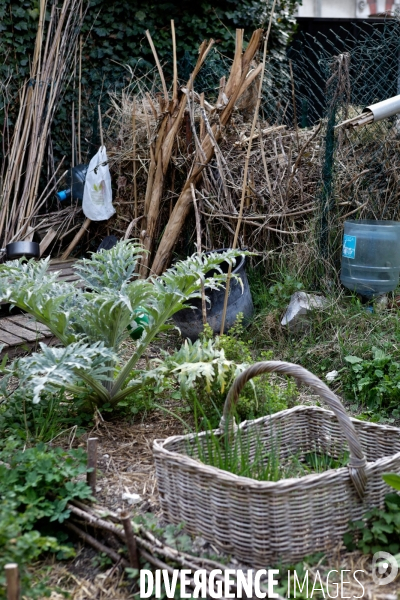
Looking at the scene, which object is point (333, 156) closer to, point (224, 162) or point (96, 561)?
point (224, 162)

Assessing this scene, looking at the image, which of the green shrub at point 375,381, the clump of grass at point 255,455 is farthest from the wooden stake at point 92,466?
the green shrub at point 375,381

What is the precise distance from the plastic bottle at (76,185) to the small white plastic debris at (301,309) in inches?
116

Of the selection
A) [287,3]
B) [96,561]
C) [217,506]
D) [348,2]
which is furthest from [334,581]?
[348,2]

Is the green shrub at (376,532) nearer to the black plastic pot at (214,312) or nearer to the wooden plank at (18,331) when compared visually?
the black plastic pot at (214,312)

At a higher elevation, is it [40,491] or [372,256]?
[372,256]

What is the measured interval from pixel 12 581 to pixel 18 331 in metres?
3.10

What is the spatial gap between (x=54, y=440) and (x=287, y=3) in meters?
7.33

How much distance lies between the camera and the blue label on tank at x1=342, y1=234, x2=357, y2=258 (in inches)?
179

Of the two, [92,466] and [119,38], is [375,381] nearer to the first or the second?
[92,466]

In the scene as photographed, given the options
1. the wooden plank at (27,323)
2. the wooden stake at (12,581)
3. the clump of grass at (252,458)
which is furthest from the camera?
the wooden plank at (27,323)

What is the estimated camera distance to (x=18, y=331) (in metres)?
4.70

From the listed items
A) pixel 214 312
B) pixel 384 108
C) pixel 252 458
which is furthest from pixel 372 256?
pixel 252 458

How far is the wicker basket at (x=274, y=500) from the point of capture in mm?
2209

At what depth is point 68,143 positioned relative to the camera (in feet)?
23.7
